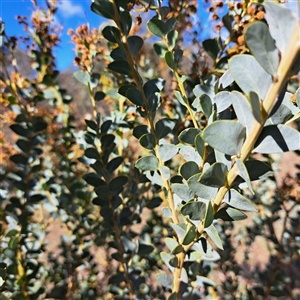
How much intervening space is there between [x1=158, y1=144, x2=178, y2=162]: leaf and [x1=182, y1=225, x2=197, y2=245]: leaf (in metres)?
0.12

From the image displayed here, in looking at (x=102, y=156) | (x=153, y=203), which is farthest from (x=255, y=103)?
(x=153, y=203)

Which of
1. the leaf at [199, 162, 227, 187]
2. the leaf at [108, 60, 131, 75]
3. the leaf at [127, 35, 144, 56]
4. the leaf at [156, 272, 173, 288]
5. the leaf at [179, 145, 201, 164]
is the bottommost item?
the leaf at [156, 272, 173, 288]

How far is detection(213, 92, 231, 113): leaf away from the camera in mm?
416

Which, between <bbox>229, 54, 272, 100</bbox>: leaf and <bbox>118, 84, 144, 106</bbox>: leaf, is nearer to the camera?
<bbox>229, 54, 272, 100</bbox>: leaf

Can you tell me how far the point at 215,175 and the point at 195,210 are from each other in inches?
3.3

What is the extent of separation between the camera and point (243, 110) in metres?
0.33

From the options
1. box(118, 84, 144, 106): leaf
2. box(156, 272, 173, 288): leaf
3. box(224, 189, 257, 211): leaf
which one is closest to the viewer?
box(224, 189, 257, 211): leaf

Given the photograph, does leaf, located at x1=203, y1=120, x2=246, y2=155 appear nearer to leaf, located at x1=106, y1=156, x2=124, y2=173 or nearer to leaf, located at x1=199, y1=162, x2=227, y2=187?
leaf, located at x1=199, y1=162, x2=227, y2=187

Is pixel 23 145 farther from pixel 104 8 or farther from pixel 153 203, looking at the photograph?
pixel 104 8

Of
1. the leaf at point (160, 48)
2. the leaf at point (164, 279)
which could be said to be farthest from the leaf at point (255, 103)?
the leaf at point (164, 279)

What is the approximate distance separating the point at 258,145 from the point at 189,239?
0.63ft

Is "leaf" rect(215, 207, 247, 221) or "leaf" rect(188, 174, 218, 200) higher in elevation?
"leaf" rect(188, 174, 218, 200)

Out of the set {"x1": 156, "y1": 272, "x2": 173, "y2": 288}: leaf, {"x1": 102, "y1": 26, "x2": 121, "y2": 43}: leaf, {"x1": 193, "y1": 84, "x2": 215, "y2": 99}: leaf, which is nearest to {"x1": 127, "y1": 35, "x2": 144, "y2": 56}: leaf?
{"x1": 102, "y1": 26, "x2": 121, "y2": 43}: leaf

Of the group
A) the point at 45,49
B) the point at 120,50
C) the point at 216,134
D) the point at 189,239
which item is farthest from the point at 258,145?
the point at 45,49
